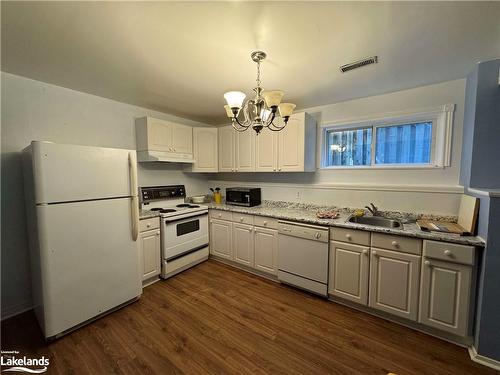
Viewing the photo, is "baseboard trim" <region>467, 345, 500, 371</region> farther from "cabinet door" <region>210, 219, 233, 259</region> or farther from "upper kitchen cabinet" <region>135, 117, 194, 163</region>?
"upper kitchen cabinet" <region>135, 117, 194, 163</region>

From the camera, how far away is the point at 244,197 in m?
3.33

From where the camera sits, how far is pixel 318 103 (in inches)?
115

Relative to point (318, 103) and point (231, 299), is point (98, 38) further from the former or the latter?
point (231, 299)

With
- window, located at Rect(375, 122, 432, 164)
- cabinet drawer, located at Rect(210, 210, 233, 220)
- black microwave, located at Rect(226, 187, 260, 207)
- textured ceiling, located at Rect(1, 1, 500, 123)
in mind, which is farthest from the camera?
black microwave, located at Rect(226, 187, 260, 207)

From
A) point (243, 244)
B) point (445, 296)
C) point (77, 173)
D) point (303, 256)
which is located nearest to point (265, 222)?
point (243, 244)

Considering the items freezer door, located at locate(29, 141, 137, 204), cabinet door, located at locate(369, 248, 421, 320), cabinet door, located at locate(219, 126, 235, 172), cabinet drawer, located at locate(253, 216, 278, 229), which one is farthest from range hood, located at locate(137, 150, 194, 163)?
cabinet door, located at locate(369, 248, 421, 320)

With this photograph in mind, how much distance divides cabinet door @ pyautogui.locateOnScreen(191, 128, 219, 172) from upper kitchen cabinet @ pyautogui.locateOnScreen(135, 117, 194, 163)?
166 mm

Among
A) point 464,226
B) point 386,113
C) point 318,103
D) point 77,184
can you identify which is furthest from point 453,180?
point 77,184

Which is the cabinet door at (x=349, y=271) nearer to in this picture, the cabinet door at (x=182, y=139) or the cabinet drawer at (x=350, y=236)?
the cabinet drawer at (x=350, y=236)

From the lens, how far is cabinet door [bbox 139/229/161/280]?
2.58 m

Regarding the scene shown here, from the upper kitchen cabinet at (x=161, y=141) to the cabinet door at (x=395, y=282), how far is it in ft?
9.45

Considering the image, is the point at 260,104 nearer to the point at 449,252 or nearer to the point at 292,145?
the point at 292,145

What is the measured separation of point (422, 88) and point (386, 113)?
0.40 metres

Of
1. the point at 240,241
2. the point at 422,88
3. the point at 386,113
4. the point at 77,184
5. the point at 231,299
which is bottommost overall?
the point at 231,299
